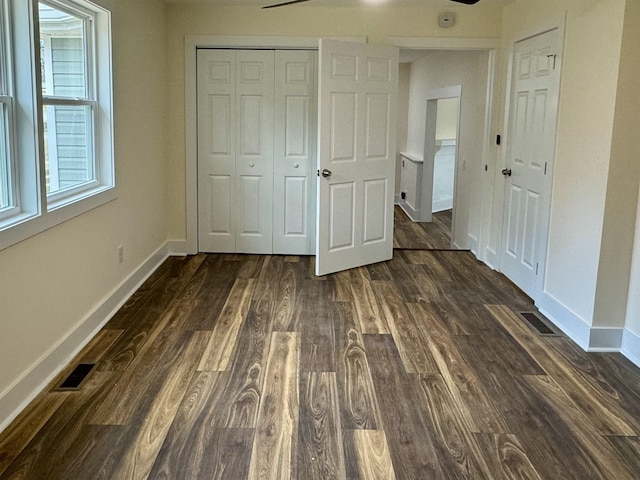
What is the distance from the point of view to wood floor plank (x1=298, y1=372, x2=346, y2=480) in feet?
7.86

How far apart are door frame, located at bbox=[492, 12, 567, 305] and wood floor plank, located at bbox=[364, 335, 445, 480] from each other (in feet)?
4.74

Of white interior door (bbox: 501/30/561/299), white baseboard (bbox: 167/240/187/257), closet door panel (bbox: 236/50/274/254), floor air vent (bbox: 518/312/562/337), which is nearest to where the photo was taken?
floor air vent (bbox: 518/312/562/337)

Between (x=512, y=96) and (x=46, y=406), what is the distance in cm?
416

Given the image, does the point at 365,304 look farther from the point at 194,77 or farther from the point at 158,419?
the point at 194,77

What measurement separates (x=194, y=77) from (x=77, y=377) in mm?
3318

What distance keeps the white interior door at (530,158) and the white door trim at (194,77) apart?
1480mm

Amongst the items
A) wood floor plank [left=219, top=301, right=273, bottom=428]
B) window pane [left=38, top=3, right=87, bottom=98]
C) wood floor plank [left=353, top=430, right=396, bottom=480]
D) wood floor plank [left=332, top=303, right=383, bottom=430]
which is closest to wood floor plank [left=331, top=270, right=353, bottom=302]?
wood floor plank [left=332, top=303, right=383, bottom=430]

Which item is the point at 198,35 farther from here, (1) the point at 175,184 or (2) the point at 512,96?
(2) the point at 512,96

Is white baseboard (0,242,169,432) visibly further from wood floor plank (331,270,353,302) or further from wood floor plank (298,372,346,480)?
wood floor plank (331,270,353,302)

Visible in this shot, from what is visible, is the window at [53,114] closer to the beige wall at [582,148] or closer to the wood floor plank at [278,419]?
the wood floor plank at [278,419]

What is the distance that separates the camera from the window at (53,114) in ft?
9.36

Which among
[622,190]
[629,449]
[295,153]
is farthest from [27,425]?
[295,153]

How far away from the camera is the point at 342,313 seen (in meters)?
4.29

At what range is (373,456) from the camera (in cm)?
249
